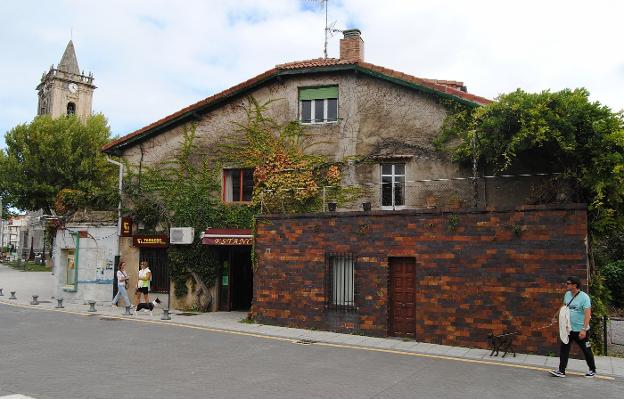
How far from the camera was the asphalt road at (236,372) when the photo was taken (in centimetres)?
789

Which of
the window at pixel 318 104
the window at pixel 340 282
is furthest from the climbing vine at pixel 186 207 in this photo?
the window at pixel 340 282

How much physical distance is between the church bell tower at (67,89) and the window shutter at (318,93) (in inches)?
2173

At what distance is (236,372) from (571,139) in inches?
364

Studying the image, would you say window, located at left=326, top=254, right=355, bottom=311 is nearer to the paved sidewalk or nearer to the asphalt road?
the paved sidewalk

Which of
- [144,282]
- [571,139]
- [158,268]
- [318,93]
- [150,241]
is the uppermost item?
[318,93]

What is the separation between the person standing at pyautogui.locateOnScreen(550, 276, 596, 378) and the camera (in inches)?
364

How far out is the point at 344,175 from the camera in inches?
662

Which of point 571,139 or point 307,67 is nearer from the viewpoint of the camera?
point 571,139

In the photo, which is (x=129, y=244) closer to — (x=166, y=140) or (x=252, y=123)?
(x=166, y=140)

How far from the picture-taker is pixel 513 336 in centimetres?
1141

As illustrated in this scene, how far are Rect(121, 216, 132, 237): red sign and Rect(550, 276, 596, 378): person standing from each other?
50.3ft

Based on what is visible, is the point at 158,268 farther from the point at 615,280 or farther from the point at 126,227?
the point at 615,280

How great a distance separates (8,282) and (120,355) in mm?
23856

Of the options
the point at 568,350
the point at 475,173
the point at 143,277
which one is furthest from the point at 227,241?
the point at 568,350
